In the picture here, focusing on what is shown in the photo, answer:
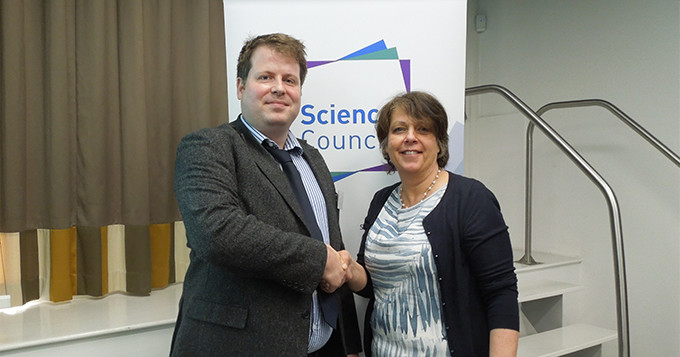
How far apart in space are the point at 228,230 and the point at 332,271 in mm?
295

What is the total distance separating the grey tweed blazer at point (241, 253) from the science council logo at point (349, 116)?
0.50m

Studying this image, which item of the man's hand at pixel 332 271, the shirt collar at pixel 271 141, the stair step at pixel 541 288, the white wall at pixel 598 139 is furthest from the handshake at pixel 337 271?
the white wall at pixel 598 139

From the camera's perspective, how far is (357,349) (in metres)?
1.64

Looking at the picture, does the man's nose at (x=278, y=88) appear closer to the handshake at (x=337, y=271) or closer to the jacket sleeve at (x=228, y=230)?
the jacket sleeve at (x=228, y=230)

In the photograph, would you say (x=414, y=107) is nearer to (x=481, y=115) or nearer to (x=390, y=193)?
(x=390, y=193)

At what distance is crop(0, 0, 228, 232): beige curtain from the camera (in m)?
2.27

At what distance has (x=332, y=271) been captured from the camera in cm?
125

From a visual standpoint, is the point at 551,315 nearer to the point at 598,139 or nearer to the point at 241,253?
the point at 598,139

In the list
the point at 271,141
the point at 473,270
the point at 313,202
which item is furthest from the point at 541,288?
the point at 271,141

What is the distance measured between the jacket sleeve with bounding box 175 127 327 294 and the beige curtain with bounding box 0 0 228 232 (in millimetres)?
1455

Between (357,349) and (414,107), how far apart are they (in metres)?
0.81

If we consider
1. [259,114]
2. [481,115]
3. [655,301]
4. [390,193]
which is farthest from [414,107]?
[481,115]

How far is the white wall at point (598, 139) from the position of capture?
2.91 meters

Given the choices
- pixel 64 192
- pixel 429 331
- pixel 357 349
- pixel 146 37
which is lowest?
pixel 357 349
